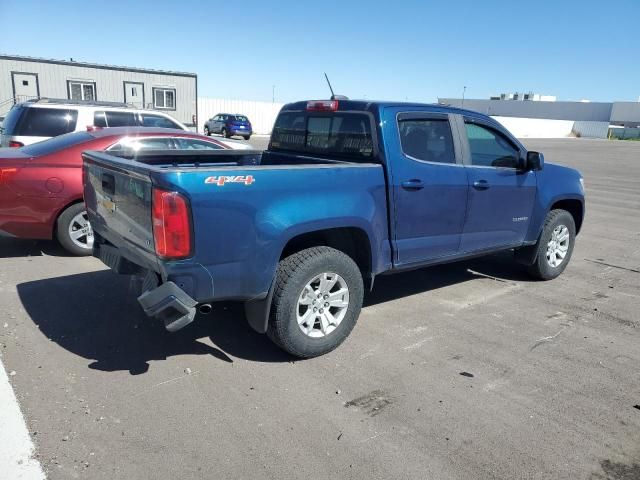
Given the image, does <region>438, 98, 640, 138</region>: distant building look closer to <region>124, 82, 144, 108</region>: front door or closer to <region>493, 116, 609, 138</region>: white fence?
<region>493, 116, 609, 138</region>: white fence

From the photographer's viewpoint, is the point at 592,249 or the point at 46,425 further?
the point at 592,249

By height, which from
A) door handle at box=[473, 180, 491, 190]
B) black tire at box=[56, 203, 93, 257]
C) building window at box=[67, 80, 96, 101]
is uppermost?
building window at box=[67, 80, 96, 101]

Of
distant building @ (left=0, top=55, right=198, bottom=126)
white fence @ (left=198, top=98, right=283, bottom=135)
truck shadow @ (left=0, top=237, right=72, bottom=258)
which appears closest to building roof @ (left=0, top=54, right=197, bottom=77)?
distant building @ (left=0, top=55, right=198, bottom=126)

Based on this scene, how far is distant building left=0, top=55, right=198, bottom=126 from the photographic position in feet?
71.6

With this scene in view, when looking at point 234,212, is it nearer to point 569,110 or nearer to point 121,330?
point 121,330

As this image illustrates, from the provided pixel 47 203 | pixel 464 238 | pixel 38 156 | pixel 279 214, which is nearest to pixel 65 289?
pixel 47 203

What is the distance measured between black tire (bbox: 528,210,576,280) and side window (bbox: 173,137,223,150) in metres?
4.20

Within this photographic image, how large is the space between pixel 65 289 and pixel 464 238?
401 centimetres

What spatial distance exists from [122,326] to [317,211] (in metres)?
2.02

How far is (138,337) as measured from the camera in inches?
164

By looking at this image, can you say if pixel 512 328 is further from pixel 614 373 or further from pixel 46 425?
pixel 46 425

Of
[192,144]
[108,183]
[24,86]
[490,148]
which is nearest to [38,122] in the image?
[192,144]

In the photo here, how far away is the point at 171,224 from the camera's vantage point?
3.10m

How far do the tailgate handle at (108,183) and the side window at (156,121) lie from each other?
677 centimetres
